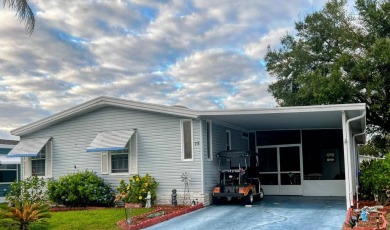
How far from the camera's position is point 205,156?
14.9 meters

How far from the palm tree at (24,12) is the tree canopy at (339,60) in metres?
13.9

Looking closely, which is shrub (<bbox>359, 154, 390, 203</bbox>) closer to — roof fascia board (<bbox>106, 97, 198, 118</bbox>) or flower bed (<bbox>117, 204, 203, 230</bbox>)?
flower bed (<bbox>117, 204, 203, 230</bbox>)

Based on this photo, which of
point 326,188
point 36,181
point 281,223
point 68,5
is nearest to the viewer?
point 281,223

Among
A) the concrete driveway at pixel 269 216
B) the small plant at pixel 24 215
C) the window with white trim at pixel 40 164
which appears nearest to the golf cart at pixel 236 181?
the concrete driveway at pixel 269 216

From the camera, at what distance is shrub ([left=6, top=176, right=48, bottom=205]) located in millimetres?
16030

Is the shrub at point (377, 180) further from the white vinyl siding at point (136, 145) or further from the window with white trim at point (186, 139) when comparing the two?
the window with white trim at point (186, 139)

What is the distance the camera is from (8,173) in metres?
22.7

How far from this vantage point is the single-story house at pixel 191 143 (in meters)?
14.6

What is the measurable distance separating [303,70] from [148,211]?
50.5ft

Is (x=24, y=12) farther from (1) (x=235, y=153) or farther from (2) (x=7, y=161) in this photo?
(2) (x=7, y=161)

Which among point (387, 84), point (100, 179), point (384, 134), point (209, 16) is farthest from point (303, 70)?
point (100, 179)

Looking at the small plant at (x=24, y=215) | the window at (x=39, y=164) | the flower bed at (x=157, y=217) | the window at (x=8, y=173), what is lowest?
the flower bed at (x=157, y=217)

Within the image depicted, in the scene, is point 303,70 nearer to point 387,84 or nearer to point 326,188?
point 387,84

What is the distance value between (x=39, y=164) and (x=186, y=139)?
6.69m
